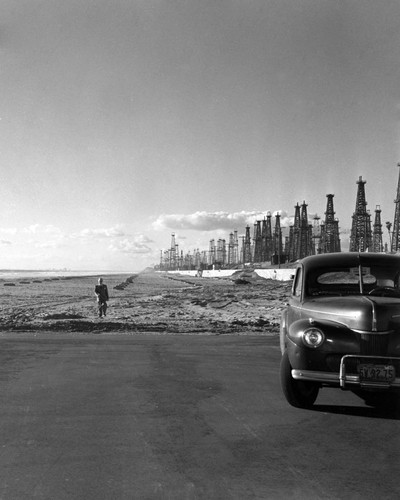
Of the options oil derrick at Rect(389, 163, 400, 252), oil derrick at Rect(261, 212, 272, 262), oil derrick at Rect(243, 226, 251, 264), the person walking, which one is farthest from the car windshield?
oil derrick at Rect(243, 226, 251, 264)

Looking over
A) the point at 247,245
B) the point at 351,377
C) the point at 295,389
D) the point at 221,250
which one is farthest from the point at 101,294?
the point at 221,250

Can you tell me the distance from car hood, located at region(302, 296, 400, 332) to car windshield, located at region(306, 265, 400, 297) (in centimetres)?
64

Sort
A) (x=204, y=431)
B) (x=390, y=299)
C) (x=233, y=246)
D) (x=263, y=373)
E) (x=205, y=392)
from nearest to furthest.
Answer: (x=204, y=431), (x=390, y=299), (x=205, y=392), (x=263, y=373), (x=233, y=246)

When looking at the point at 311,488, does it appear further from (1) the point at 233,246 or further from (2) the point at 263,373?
(1) the point at 233,246

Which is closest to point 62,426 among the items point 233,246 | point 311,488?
point 311,488

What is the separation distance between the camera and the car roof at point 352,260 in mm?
6891

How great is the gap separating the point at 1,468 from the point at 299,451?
2.63 metres

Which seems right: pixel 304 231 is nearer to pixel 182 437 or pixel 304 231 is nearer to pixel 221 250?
pixel 221 250

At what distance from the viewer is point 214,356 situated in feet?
32.3

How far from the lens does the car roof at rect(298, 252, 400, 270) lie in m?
6.89

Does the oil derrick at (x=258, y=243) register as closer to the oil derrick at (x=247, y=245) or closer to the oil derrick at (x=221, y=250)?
the oil derrick at (x=247, y=245)

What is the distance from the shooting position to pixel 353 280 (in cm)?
685

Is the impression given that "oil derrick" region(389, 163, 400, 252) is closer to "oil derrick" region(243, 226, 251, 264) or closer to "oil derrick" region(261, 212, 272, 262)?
"oil derrick" region(261, 212, 272, 262)

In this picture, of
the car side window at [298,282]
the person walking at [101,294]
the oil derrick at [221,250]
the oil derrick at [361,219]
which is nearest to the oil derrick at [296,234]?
the oil derrick at [361,219]
